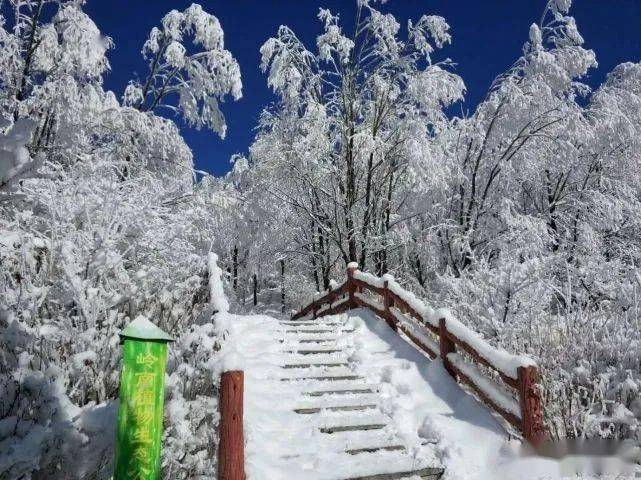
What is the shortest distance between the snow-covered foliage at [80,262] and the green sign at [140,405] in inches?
30.6

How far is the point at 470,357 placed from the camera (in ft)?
25.0

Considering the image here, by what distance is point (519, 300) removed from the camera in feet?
28.0

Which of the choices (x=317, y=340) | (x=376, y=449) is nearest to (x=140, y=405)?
(x=376, y=449)

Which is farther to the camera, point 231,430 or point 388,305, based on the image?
point 388,305

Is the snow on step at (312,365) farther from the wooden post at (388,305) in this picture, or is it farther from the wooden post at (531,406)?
the wooden post at (531,406)

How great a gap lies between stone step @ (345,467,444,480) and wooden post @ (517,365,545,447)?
1.07 m

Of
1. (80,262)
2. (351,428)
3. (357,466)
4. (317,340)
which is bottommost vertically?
(357,466)

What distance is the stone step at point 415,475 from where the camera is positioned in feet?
15.3

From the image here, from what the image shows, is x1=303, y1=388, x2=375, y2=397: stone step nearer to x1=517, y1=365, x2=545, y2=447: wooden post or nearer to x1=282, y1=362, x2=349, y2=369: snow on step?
x1=282, y1=362, x2=349, y2=369: snow on step

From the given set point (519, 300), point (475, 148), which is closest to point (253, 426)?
point (519, 300)

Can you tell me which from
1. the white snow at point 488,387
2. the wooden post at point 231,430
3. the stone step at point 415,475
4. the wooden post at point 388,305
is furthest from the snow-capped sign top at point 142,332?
the wooden post at point 388,305

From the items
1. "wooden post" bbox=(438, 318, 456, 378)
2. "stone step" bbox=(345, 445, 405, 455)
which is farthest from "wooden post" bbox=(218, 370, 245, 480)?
"wooden post" bbox=(438, 318, 456, 378)

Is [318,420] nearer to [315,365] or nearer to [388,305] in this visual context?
[315,365]

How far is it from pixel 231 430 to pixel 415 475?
6.43 feet
